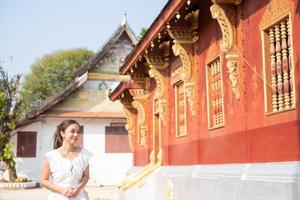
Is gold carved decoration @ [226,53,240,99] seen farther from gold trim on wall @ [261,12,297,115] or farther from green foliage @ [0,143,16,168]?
green foliage @ [0,143,16,168]

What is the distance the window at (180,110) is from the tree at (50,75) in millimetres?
32338

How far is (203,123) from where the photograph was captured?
8453 millimetres

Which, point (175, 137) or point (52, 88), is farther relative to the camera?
point (52, 88)

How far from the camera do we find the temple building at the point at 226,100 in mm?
5438

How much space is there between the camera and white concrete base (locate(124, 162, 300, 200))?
511 cm

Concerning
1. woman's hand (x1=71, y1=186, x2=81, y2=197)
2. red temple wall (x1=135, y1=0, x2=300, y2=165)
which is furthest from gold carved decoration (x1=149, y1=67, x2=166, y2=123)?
woman's hand (x1=71, y1=186, x2=81, y2=197)

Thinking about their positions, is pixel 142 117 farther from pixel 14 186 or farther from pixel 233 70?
pixel 14 186

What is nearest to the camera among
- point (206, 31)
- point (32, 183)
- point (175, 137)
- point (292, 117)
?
point (292, 117)

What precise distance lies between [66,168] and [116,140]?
21.6 metres

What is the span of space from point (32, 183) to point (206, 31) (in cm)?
1741

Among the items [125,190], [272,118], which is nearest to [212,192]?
[272,118]

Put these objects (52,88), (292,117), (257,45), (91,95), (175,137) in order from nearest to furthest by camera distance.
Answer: (292,117) < (257,45) < (175,137) < (91,95) < (52,88)

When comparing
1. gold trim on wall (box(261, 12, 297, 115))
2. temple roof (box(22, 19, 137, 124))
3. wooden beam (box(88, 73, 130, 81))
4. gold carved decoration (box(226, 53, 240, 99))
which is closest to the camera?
gold trim on wall (box(261, 12, 297, 115))

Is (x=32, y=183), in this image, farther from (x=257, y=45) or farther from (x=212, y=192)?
(x=257, y=45)
